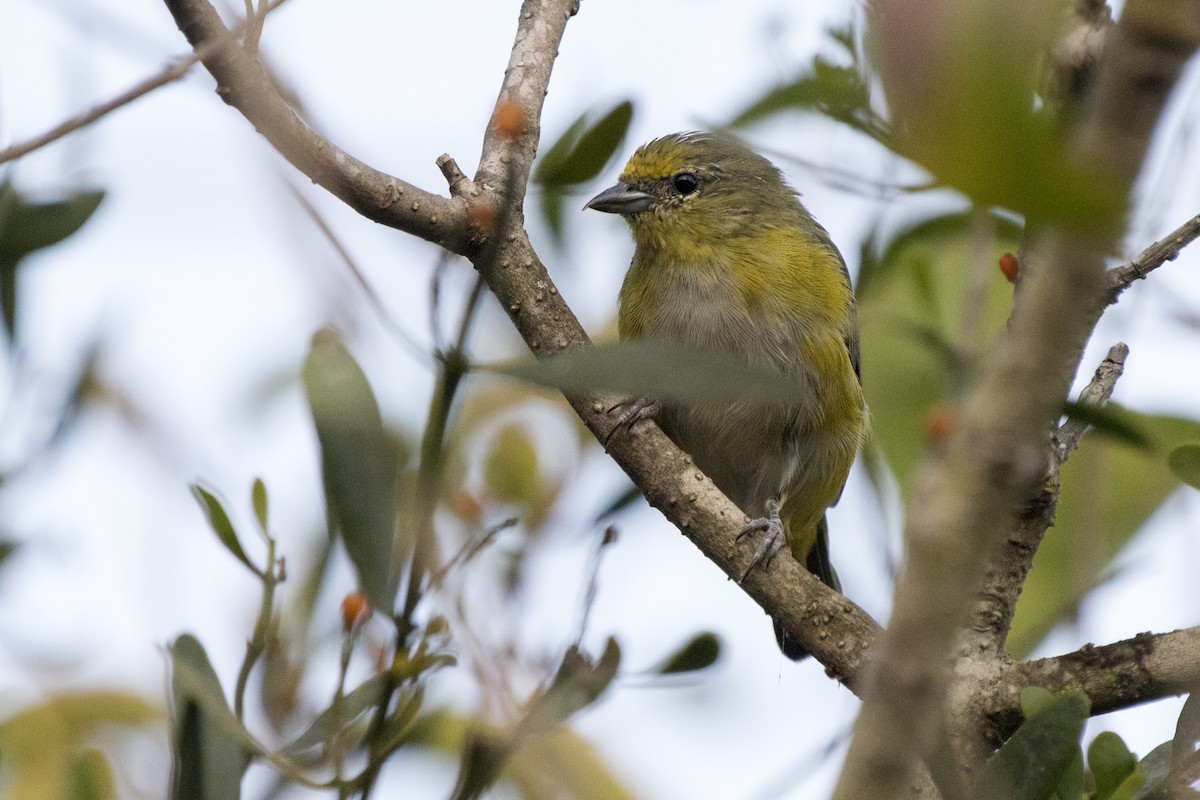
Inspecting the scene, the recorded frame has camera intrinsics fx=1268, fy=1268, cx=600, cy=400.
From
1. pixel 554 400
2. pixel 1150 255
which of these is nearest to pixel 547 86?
pixel 554 400

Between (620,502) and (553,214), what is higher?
(553,214)

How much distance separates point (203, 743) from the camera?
1625 mm

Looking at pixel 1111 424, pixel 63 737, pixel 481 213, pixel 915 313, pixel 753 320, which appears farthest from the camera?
pixel 753 320

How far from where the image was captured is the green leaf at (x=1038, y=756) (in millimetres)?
1793

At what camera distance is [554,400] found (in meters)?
3.13

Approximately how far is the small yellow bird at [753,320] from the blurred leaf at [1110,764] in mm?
2015

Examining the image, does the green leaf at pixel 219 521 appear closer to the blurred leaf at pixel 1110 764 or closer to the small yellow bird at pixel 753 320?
the blurred leaf at pixel 1110 764

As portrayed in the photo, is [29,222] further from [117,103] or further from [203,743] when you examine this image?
[203,743]

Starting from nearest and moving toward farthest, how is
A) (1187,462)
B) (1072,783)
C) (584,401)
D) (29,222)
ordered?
(1072,783), (1187,462), (29,222), (584,401)

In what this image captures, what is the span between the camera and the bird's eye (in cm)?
475

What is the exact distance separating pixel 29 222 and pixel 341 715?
1273 millimetres

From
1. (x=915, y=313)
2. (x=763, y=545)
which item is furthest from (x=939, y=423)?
(x=915, y=313)

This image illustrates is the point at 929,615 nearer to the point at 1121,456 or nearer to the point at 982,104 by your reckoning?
the point at 982,104

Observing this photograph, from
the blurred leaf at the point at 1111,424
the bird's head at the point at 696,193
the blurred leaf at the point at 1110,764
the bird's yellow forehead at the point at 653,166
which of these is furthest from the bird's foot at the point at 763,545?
the bird's yellow forehead at the point at 653,166
